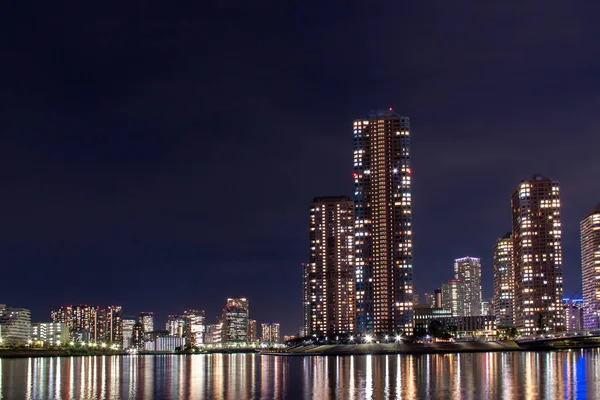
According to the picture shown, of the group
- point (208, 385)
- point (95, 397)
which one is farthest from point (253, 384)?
point (95, 397)

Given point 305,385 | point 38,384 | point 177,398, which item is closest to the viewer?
point 177,398

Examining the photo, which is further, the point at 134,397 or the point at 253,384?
the point at 253,384

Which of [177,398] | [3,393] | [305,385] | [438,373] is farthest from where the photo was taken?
[438,373]

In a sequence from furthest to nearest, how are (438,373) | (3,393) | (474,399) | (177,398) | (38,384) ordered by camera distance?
(438,373)
(38,384)
(3,393)
(177,398)
(474,399)

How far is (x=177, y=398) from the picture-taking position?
77.6 meters

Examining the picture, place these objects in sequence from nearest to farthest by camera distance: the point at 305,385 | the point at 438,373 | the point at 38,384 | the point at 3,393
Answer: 1. the point at 3,393
2. the point at 305,385
3. the point at 38,384
4. the point at 438,373

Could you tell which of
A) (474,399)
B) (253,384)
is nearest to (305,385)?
(253,384)

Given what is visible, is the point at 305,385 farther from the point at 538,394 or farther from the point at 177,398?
the point at 538,394

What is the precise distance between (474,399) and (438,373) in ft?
131

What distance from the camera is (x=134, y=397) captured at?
262 ft

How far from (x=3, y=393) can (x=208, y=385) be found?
2423 centimetres

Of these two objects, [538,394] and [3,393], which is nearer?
[538,394]

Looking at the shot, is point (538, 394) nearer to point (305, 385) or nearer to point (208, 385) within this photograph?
point (305, 385)

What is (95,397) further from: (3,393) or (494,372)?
(494,372)
